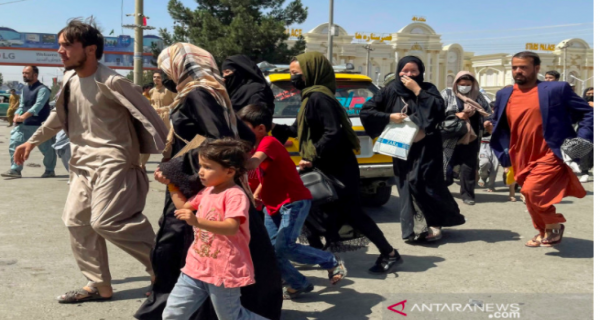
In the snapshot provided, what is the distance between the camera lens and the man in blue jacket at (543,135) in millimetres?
6078

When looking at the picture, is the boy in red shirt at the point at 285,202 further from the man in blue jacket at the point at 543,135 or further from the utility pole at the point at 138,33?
the utility pole at the point at 138,33

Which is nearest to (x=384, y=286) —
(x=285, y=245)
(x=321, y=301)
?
(x=321, y=301)

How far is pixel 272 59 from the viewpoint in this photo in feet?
Result: 104

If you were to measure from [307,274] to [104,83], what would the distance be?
7.04 feet

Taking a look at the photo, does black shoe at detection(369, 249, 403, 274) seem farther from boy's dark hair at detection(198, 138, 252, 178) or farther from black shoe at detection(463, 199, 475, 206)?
black shoe at detection(463, 199, 475, 206)

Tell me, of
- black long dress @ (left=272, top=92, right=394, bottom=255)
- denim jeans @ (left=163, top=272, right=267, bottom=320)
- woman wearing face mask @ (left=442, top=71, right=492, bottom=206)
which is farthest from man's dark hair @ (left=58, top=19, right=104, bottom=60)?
woman wearing face mask @ (left=442, top=71, right=492, bottom=206)

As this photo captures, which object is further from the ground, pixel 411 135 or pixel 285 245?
pixel 411 135

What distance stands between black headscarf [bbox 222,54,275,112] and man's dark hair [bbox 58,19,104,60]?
1358 millimetres

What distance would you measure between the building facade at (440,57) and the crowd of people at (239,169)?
73.5 meters

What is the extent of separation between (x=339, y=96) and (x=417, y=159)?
2.17m

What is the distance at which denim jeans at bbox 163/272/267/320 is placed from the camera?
3.46 metres

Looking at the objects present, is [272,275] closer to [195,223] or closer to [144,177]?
[195,223]

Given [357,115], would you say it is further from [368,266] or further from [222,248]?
[222,248]

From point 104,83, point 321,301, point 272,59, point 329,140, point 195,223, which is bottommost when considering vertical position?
point 321,301
